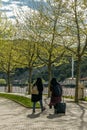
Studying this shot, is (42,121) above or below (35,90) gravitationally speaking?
below

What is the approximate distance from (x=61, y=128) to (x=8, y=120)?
288 centimetres

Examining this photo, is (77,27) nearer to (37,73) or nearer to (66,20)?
(66,20)

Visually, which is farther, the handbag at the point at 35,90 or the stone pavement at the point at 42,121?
the handbag at the point at 35,90

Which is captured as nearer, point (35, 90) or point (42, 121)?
point (42, 121)

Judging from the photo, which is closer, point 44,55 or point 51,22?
point 51,22

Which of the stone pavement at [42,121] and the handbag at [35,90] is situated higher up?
the handbag at [35,90]

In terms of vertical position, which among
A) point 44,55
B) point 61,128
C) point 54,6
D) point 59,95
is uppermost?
point 54,6

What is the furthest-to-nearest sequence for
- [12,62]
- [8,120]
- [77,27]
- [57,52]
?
[12,62] → [57,52] → [77,27] → [8,120]

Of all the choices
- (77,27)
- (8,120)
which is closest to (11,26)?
(77,27)

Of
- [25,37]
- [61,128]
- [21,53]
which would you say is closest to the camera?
[61,128]

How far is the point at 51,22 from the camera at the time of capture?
79.4 feet

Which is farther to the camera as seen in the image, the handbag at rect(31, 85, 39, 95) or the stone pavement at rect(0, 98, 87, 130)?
the handbag at rect(31, 85, 39, 95)

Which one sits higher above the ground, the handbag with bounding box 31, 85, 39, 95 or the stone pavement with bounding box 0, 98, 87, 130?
the handbag with bounding box 31, 85, 39, 95

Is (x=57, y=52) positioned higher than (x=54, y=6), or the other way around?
(x=54, y=6)
